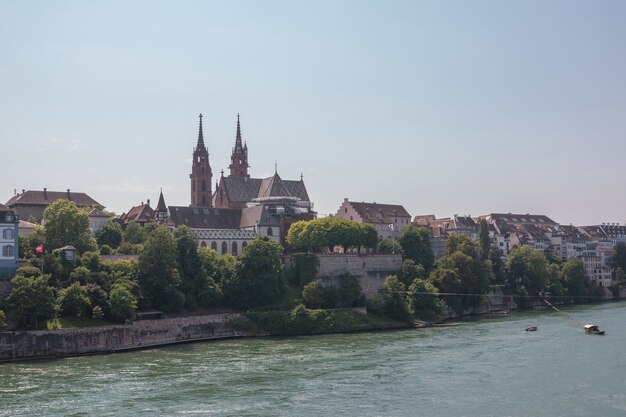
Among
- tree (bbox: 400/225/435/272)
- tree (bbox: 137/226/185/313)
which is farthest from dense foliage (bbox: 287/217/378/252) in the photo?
tree (bbox: 137/226/185/313)

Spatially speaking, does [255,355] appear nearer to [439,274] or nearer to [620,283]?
[439,274]

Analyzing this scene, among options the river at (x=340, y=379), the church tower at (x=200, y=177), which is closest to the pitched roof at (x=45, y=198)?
the church tower at (x=200, y=177)

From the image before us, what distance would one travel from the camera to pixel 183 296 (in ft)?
227

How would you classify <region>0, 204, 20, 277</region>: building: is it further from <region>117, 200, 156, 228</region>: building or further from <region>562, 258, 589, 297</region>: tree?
<region>562, 258, 589, 297</region>: tree

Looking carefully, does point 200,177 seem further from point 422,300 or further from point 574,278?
point 574,278

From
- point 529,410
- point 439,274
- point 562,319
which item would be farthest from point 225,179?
point 529,410

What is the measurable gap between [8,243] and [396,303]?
123 feet

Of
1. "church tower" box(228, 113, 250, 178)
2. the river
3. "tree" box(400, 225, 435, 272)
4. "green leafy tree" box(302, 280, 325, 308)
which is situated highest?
"church tower" box(228, 113, 250, 178)

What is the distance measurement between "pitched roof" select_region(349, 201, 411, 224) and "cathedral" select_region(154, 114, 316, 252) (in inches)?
315

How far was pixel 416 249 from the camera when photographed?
99875 millimetres

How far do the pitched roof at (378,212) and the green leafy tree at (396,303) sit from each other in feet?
105

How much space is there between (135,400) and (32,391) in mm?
6447

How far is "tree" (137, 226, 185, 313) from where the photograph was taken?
6888cm

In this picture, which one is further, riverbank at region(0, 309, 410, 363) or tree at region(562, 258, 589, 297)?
tree at region(562, 258, 589, 297)
